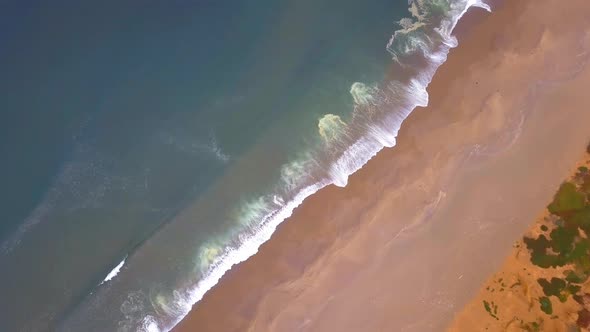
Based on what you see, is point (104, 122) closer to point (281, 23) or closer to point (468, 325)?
point (281, 23)

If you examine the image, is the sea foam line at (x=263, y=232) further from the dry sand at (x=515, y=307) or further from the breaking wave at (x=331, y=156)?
the dry sand at (x=515, y=307)

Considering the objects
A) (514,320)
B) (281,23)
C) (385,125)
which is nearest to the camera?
(514,320)

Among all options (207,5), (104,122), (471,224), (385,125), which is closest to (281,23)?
(207,5)

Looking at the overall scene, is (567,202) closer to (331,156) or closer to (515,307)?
(515,307)

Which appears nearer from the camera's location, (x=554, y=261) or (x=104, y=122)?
(x=554, y=261)

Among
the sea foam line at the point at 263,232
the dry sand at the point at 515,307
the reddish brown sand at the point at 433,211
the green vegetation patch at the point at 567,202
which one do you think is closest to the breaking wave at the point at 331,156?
the sea foam line at the point at 263,232

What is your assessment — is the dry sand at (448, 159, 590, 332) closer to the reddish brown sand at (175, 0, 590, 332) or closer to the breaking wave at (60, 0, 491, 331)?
the reddish brown sand at (175, 0, 590, 332)
